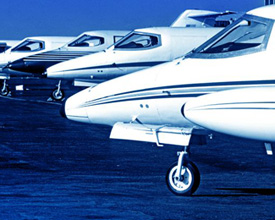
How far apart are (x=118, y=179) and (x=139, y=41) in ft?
47.5

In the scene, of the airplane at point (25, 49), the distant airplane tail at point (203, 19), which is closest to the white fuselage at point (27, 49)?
the airplane at point (25, 49)

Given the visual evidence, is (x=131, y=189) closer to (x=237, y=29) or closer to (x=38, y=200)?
(x=38, y=200)

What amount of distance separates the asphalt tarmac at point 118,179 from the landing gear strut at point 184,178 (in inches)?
3.7

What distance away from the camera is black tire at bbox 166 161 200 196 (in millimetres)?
8570

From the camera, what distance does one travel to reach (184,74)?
8.59 meters

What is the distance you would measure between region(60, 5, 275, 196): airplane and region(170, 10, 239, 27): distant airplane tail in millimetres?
21852

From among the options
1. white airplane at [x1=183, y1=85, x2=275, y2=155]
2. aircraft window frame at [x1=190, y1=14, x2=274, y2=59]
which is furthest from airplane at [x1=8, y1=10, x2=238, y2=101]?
white airplane at [x1=183, y1=85, x2=275, y2=155]

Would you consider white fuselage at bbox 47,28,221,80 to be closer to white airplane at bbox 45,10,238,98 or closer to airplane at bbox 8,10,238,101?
white airplane at bbox 45,10,238,98

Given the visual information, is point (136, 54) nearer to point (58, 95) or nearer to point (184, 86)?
point (58, 95)

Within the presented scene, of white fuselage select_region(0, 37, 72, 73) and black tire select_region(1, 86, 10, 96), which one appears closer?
white fuselage select_region(0, 37, 72, 73)

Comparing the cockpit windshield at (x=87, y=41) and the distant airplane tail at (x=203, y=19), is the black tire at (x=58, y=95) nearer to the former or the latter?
the cockpit windshield at (x=87, y=41)

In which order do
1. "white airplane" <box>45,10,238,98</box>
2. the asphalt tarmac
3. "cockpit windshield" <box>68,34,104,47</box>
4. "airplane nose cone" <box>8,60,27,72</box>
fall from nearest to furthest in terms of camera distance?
the asphalt tarmac < "white airplane" <box>45,10,238,98</box> < "cockpit windshield" <box>68,34,104,47</box> < "airplane nose cone" <box>8,60,27,72</box>

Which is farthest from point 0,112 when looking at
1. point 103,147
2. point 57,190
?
point 57,190

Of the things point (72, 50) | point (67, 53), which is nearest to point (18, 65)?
point (67, 53)
